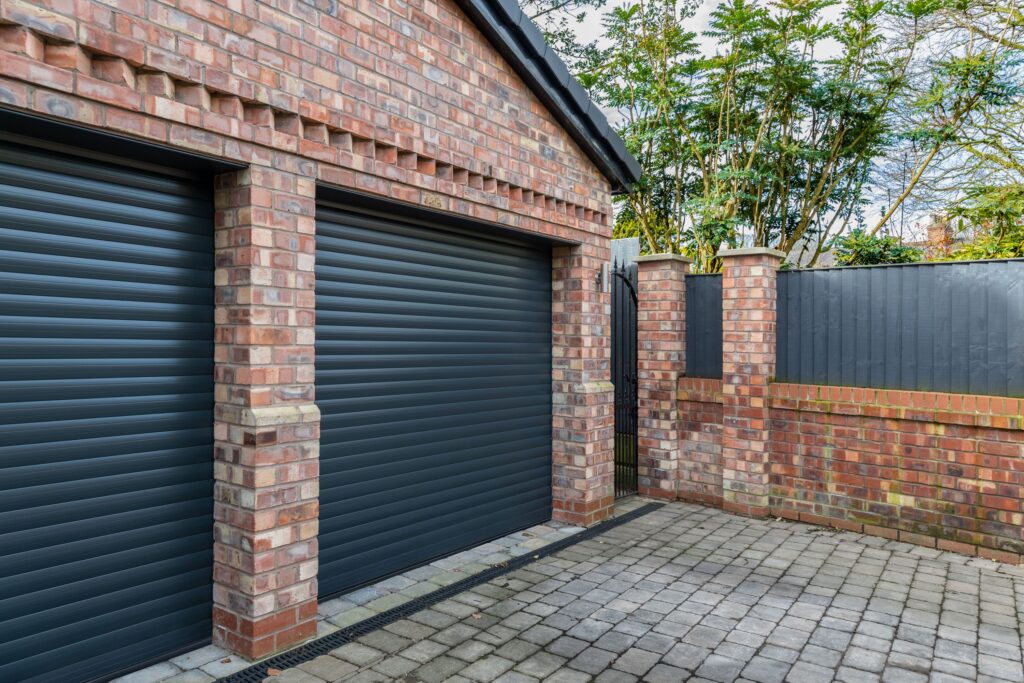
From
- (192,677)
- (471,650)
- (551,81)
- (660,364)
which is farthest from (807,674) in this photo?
(551,81)

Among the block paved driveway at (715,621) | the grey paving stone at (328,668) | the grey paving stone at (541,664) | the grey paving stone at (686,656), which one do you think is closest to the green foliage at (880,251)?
the block paved driveway at (715,621)

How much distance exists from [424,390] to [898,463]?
4475 millimetres

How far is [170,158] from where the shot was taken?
10.8ft

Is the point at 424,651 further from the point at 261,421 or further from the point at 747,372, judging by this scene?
the point at 747,372

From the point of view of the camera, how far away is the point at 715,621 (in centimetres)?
411

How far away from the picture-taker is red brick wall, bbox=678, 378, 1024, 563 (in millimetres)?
5434

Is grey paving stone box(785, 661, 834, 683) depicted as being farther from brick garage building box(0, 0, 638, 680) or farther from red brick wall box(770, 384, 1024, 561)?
red brick wall box(770, 384, 1024, 561)

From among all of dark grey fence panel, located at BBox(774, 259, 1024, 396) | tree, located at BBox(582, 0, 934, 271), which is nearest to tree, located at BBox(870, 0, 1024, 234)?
tree, located at BBox(582, 0, 934, 271)

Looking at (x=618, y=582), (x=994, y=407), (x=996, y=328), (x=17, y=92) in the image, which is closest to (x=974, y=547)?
(x=994, y=407)

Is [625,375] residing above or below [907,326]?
below

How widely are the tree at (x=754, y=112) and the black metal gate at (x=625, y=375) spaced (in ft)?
12.1

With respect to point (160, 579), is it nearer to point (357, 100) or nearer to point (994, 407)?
point (357, 100)

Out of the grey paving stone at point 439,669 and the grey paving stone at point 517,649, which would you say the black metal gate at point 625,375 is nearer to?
the grey paving stone at point 517,649

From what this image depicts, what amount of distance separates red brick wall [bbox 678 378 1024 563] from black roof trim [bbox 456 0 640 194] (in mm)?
2666
